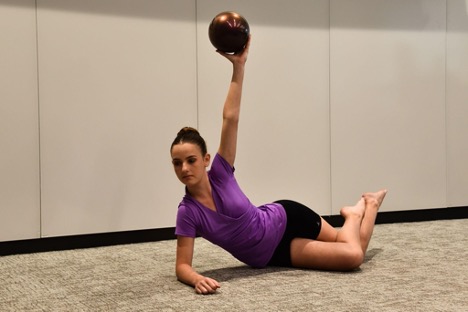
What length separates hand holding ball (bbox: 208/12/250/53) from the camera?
2.82 meters

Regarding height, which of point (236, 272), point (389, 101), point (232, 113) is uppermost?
point (389, 101)

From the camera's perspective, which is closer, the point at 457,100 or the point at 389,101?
the point at 389,101

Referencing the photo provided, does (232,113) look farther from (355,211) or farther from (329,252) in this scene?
(355,211)

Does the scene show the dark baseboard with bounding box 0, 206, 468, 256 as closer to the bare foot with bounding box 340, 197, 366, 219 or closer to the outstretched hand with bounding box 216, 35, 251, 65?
the bare foot with bounding box 340, 197, 366, 219

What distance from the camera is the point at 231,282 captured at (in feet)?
8.95

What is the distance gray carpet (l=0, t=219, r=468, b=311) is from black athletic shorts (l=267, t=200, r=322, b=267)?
65 mm

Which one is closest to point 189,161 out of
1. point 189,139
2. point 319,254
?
point 189,139

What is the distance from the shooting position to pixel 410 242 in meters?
3.70

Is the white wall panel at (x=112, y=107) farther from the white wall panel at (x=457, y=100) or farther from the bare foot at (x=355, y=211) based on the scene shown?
the white wall panel at (x=457, y=100)

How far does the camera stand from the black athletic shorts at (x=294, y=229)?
2951mm

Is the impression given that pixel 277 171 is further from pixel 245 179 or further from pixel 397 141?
pixel 397 141

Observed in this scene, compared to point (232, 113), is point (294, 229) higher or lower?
lower

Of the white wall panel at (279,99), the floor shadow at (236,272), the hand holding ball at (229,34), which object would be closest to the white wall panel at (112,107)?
the white wall panel at (279,99)

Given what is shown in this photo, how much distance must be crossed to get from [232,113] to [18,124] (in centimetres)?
143
